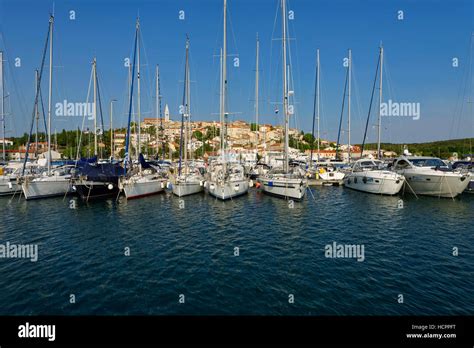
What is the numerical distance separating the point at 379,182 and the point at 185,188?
20817mm

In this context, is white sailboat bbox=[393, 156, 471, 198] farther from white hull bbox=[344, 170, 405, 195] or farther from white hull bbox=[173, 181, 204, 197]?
white hull bbox=[173, 181, 204, 197]

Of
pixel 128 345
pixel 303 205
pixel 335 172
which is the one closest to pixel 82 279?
pixel 128 345

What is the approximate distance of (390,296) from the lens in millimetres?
8805

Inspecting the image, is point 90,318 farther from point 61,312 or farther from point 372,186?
A: point 372,186

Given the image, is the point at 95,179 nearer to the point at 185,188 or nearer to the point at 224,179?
the point at 185,188

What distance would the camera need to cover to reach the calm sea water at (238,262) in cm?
846

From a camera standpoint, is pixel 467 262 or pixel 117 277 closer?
pixel 117 277

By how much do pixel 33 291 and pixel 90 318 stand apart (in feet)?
11.5

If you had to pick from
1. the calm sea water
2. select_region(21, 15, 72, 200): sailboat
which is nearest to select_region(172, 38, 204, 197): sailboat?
the calm sea water

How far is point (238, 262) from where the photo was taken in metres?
11.8

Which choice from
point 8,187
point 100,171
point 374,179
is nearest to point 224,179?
point 100,171

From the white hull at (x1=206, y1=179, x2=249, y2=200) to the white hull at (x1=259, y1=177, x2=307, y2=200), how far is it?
297 cm

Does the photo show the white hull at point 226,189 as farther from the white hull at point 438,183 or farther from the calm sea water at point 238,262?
the white hull at point 438,183

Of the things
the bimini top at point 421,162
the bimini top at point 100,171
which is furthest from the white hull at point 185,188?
the bimini top at point 421,162
